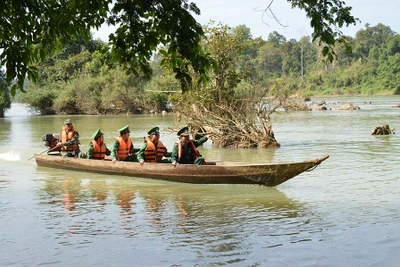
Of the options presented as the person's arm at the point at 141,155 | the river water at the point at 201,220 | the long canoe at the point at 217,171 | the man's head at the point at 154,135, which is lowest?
the river water at the point at 201,220

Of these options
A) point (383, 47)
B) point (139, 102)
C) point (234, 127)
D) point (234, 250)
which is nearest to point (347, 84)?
point (383, 47)

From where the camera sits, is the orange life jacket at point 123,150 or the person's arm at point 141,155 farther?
the orange life jacket at point 123,150

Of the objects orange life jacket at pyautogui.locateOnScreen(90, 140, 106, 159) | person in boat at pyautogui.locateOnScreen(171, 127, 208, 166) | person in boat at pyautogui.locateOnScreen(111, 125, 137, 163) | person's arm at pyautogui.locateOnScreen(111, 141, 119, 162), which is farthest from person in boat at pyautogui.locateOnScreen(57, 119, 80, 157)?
person in boat at pyautogui.locateOnScreen(171, 127, 208, 166)

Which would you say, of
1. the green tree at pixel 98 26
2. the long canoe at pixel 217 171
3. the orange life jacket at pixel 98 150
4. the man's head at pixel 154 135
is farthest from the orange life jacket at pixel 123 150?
the green tree at pixel 98 26

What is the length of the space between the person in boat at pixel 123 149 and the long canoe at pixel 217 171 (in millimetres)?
277

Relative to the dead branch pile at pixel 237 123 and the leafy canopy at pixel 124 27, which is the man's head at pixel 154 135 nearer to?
the dead branch pile at pixel 237 123

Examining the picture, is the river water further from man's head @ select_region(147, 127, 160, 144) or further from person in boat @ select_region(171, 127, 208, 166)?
man's head @ select_region(147, 127, 160, 144)

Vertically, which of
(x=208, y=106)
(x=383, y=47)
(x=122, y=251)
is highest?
(x=383, y=47)

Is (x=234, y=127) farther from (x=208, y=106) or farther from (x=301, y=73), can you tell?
(x=301, y=73)

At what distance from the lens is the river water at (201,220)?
26.9 feet

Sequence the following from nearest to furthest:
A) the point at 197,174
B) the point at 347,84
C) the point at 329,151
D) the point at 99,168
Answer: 1. the point at 197,174
2. the point at 99,168
3. the point at 329,151
4. the point at 347,84

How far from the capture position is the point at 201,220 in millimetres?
10320

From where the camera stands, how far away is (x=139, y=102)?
2008 inches

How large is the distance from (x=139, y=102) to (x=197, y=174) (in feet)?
125
